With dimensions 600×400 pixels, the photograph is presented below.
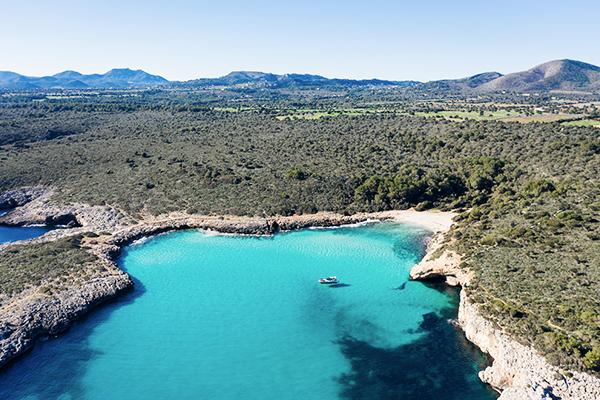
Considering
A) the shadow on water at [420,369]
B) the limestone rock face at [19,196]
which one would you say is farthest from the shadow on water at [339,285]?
the limestone rock face at [19,196]

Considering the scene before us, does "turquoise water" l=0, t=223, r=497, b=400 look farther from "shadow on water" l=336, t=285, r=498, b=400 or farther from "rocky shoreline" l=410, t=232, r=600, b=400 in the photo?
"rocky shoreline" l=410, t=232, r=600, b=400

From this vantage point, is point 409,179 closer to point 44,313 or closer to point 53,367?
point 44,313

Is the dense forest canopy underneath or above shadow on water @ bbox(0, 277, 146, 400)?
above

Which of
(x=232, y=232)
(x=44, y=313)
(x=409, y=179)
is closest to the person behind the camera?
(x=44, y=313)

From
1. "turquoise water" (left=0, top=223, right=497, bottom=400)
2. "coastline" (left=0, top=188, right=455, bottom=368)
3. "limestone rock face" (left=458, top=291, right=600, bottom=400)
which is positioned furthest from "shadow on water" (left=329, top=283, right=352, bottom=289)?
"coastline" (left=0, top=188, right=455, bottom=368)

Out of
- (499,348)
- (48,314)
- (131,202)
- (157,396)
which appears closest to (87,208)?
(131,202)

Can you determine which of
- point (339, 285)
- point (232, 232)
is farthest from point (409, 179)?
point (232, 232)

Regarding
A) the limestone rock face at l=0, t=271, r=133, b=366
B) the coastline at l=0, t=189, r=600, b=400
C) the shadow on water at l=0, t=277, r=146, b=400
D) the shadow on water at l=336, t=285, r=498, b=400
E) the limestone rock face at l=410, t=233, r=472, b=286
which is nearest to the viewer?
the coastline at l=0, t=189, r=600, b=400

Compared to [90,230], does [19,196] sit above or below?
above
